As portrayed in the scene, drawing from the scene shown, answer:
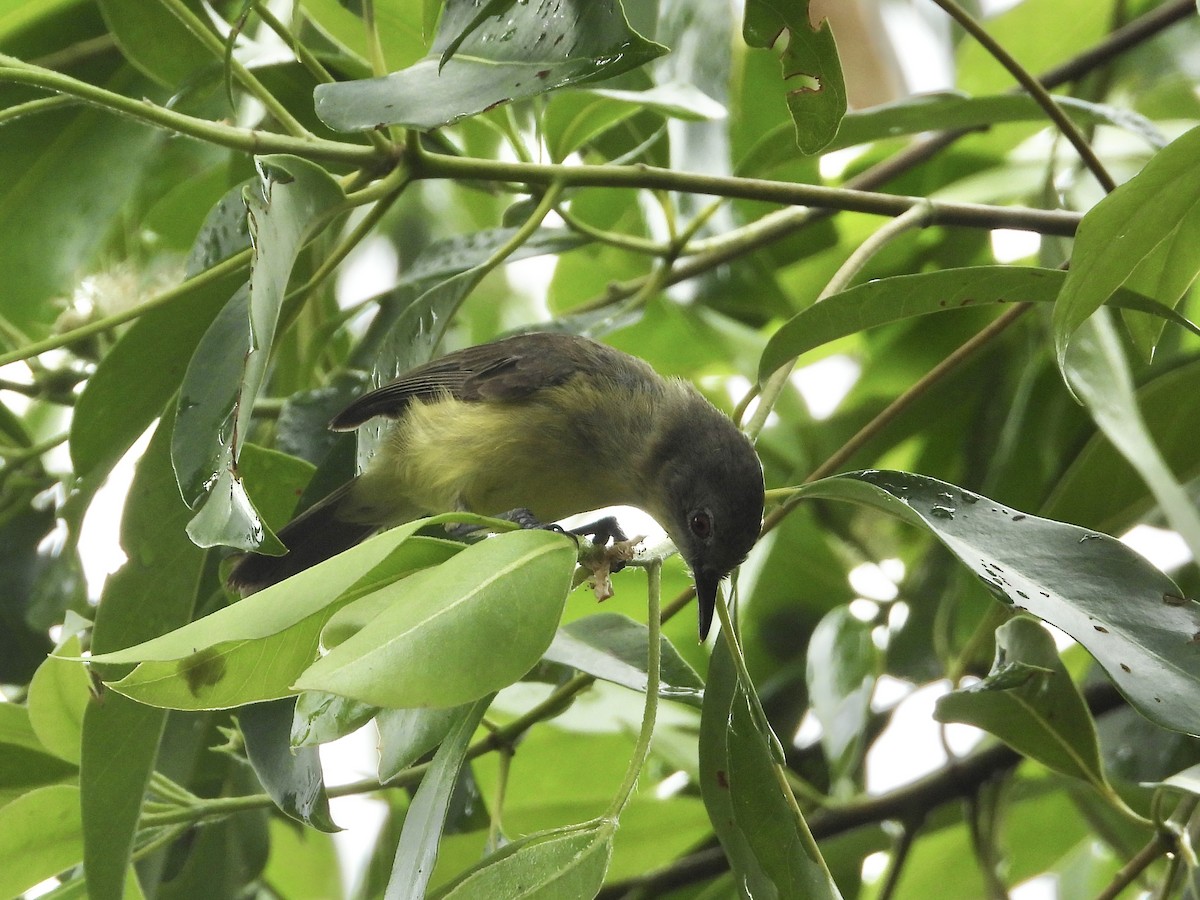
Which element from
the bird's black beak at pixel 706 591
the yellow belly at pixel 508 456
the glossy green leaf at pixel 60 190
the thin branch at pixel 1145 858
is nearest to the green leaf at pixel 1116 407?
the thin branch at pixel 1145 858


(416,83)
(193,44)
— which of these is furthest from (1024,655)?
(193,44)

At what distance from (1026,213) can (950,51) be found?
2093 mm

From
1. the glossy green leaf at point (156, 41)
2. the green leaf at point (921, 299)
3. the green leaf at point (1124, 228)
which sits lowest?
→ the green leaf at point (921, 299)

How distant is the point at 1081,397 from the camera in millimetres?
1998

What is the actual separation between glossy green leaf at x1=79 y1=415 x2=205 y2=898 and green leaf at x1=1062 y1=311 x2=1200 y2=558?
1584 mm

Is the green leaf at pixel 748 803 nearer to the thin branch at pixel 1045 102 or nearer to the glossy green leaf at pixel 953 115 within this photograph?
the thin branch at pixel 1045 102

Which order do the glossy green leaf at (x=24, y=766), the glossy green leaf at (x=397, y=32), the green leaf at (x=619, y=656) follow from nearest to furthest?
the green leaf at (x=619, y=656) < the glossy green leaf at (x=24, y=766) < the glossy green leaf at (x=397, y=32)

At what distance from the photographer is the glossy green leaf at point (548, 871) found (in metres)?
1.51

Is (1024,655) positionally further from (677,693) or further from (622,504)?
(622,504)

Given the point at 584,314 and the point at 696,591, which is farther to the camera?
the point at 584,314

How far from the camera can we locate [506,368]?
324 centimetres

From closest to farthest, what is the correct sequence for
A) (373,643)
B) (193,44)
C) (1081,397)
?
(373,643), (1081,397), (193,44)

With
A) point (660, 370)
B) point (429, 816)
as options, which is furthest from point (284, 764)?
point (660, 370)

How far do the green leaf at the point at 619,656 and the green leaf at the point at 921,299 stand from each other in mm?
576
